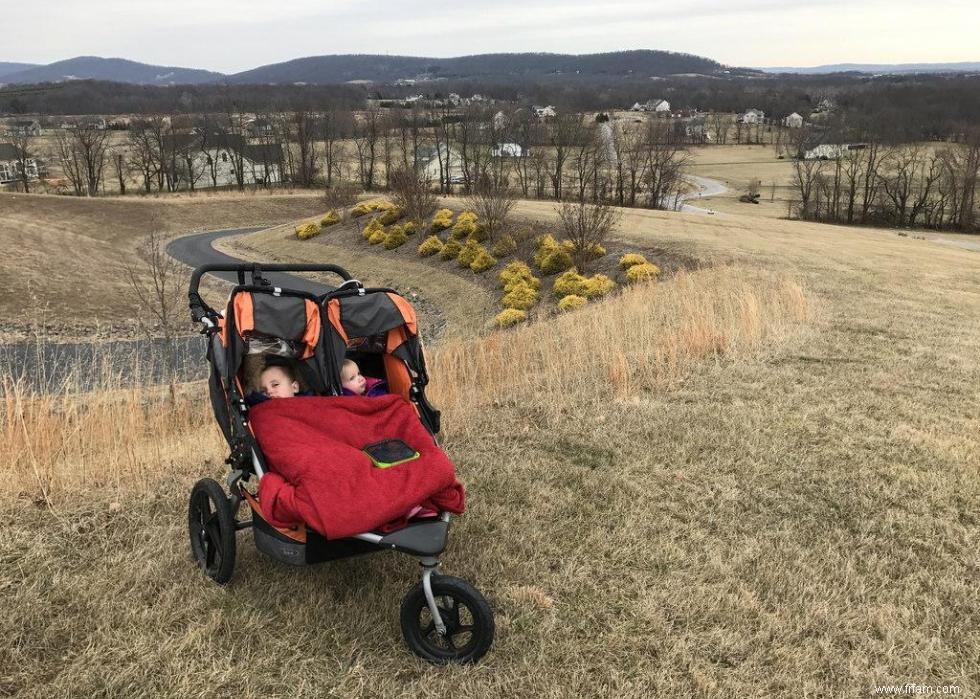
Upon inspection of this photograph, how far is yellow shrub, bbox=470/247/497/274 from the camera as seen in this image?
981 inches

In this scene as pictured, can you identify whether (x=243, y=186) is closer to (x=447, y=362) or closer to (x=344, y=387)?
(x=447, y=362)

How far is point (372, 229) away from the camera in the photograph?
33.7m

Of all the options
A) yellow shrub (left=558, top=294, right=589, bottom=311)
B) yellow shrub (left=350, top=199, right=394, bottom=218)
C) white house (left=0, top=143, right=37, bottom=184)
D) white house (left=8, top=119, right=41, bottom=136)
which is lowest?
yellow shrub (left=558, top=294, right=589, bottom=311)

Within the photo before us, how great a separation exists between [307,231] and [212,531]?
35.8 m

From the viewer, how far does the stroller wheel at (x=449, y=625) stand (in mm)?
2820

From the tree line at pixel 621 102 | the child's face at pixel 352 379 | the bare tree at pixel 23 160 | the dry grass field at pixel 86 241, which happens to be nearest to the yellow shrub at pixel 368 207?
the dry grass field at pixel 86 241

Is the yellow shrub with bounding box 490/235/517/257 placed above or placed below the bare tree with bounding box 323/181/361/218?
below

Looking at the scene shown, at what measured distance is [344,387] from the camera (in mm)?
3855

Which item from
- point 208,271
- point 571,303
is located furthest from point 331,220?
point 208,271

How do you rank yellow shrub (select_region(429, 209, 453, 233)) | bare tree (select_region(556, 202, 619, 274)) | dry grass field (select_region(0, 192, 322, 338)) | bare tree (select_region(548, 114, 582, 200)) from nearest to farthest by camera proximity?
bare tree (select_region(556, 202, 619, 274)) < dry grass field (select_region(0, 192, 322, 338)) < yellow shrub (select_region(429, 209, 453, 233)) < bare tree (select_region(548, 114, 582, 200))

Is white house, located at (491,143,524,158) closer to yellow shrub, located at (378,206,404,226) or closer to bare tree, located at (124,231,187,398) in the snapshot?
yellow shrub, located at (378,206,404,226)

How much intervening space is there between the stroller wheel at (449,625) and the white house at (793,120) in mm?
121114

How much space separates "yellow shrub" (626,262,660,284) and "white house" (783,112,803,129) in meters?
105

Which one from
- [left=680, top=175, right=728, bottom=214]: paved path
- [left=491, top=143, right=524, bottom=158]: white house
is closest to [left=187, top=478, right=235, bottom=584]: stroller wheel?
[left=680, top=175, right=728, bottom=214]: paved path
